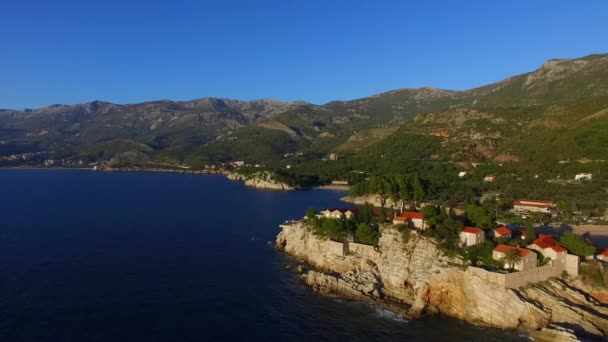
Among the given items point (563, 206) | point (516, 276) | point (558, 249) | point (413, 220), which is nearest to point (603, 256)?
point (558, 249)

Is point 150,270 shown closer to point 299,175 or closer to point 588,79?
point 299,175

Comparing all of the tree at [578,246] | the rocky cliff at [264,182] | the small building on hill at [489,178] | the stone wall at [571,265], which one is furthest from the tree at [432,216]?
the rocky cliff at [264,182]

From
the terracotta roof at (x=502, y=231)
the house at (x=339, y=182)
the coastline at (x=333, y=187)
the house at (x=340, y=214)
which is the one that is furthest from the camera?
the house at (x=339, y=182)

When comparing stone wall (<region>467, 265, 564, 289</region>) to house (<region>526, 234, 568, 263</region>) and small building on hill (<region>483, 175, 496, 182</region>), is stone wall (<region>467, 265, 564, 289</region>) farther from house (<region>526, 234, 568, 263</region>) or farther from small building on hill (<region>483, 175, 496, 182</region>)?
small building on hill (<region>483, 175, 496, 182</region>)

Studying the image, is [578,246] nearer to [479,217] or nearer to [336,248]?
[479,217]

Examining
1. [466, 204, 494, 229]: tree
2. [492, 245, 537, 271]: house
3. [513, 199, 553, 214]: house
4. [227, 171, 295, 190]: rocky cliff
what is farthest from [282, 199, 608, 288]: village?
[227, 171, 295, 190]: rocky cliff

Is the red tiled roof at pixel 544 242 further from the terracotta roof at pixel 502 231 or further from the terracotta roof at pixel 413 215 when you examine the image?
the terracotta roof at pixel 413 215

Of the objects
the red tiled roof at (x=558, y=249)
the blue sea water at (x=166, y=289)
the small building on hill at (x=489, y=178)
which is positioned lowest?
the blue sea water at (x=166, y=289)

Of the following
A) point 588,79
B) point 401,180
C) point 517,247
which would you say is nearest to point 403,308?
point 517,247
